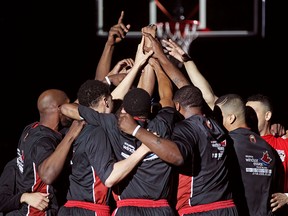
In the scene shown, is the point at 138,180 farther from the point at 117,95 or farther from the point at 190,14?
the point at 190,14

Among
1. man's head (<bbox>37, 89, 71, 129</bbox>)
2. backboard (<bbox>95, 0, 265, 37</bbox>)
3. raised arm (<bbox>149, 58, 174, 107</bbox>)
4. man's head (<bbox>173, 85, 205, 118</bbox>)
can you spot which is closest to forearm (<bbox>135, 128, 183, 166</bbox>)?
man's head (<bbox>173, 85, 205, 118</bbox>)

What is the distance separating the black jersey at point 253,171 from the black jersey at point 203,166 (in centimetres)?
43

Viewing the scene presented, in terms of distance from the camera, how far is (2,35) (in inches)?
570

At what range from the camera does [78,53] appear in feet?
49.6

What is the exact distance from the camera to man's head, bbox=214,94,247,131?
7.11 metres

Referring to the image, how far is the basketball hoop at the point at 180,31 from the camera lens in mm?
14812

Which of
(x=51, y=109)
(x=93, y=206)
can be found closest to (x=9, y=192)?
(x=51, y=109)

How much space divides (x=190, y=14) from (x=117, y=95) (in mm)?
8327

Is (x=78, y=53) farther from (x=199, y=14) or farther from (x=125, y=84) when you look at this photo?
(x=125, y=84)

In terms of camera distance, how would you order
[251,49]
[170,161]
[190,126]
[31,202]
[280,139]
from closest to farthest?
[170,161], [190,126], [31,202], [280,139], [251,49]

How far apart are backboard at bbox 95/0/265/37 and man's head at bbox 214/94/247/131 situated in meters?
7.97

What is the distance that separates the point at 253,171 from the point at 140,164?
1.31 metres

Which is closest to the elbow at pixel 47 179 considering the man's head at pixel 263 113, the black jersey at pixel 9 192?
the black jersey at pixel 9 192

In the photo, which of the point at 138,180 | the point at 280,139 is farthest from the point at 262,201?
the point at 138,180
